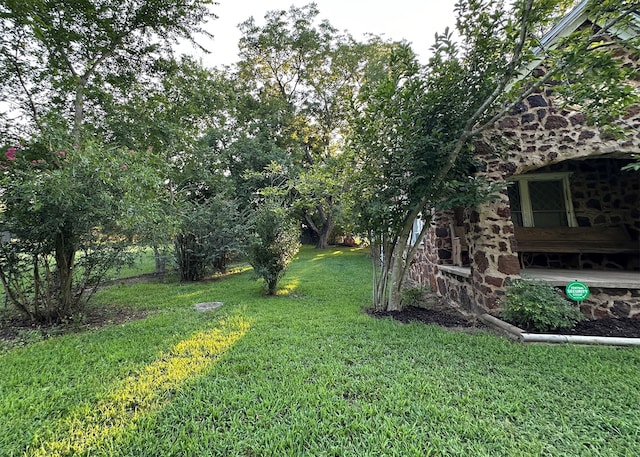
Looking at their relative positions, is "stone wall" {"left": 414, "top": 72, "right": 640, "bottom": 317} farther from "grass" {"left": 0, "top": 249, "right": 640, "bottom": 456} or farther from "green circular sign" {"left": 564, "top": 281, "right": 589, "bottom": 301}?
"grass" {"left": 0, "top": 249, "right": 640, "bottom": 456}

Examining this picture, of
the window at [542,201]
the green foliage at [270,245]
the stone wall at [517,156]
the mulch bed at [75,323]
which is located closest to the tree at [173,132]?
the mulch bed at [75,323]

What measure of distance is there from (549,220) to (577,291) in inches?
119

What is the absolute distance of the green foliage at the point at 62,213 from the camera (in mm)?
3416

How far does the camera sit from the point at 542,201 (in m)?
6.03

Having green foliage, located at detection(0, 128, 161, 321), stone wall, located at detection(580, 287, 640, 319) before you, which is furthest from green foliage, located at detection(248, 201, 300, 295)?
stone wall, located at detection(580, 287, 640, 319)

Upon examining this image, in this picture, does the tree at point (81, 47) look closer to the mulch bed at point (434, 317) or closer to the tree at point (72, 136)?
the tree at point (72, 136)

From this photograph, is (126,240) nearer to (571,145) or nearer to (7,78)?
(7,78)

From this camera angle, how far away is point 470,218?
4387mm

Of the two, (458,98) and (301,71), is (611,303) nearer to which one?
(458,98)

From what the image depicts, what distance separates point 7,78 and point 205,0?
400cm

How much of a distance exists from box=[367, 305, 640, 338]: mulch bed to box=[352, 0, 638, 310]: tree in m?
0.35

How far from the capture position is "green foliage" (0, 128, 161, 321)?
3.42 m

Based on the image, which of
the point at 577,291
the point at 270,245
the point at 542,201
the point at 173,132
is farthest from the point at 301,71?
the point at 577,291

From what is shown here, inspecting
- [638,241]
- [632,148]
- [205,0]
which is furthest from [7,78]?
[638,241]
